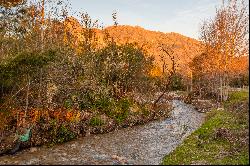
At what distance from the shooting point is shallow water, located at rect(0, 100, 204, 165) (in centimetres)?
2141

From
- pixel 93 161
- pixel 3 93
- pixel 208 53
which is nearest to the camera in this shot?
pixel 93 161

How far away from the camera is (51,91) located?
2903 cm

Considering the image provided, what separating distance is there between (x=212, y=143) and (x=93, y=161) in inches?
323

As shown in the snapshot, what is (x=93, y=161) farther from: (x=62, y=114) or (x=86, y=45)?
(x=86, y=45)

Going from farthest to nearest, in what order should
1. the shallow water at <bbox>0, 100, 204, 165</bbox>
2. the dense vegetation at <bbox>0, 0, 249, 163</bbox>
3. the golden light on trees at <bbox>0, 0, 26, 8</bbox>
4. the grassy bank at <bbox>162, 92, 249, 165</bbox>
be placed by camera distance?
1. the golden light on trees at <bbox>0, 0, 26, 8</bbox>
2. the dense vegetation at <bbox>0, 0, 249, 163</bbox>
3. the shallow water at <bbox>0, 100, 204, 165</bbox>
4. the grassy bank at <bbox>162, 92, 249, 165</bbox>

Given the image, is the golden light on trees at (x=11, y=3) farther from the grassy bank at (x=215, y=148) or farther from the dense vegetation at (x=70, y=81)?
the grassy bank at (x=215, y=148)

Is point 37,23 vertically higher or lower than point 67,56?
higher

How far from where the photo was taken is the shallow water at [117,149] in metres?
21.4

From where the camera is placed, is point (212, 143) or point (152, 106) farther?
point (152, 106)

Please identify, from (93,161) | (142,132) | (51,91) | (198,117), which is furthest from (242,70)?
(93,161)

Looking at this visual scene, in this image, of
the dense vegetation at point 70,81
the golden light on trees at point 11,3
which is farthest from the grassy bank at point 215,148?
the golden light on trees at point 11,3

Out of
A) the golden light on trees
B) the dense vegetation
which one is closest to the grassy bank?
the dense vegetation

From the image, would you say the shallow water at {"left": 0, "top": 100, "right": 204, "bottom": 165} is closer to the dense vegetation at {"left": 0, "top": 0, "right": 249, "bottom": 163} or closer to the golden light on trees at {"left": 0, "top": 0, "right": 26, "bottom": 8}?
the dense vegetation at {"left": 0, "top": 0, "right": 249, "bottom": 163}

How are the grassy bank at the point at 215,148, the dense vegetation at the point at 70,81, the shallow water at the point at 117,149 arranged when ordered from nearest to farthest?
the grassy bank at the point at 215,148 → the shallow water at the point at 117,149 → the dense vegetation at the point at 70,81
